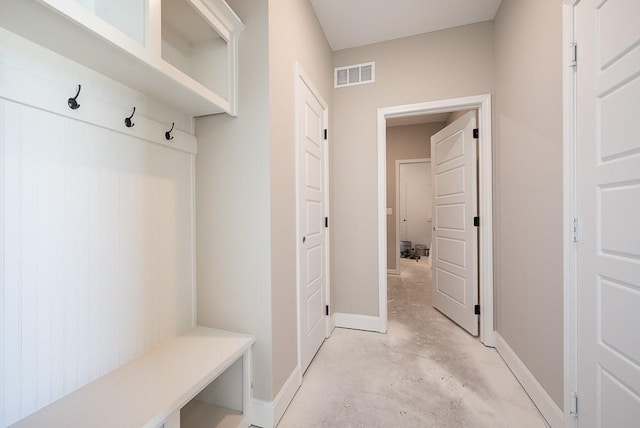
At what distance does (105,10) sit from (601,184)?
79.7 inches

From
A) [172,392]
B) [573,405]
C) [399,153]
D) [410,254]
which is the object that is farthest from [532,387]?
[410,254]

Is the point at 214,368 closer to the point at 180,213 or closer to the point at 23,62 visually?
the point at 180,213

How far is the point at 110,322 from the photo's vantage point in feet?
3.71

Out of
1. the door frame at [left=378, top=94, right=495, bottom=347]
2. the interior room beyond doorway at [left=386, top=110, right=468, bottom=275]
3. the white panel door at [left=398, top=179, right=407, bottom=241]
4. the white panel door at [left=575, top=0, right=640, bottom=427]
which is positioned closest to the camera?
the white panel door at [left=575, top=0, right=640, bottom=427]

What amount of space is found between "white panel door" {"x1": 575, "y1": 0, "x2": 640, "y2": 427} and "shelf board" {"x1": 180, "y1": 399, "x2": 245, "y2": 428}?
1.61 meters

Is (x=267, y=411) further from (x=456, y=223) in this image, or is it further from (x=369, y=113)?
(x=369, y=113)

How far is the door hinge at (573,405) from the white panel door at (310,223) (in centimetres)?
142

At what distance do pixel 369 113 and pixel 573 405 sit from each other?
8.04ft

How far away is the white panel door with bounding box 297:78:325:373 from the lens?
1837 mm

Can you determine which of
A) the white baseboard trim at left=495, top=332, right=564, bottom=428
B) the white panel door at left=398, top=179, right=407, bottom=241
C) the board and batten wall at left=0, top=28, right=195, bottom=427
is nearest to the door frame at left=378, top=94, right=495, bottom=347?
the white baseboard trim at left=495, top=332, right=564, bottom=428

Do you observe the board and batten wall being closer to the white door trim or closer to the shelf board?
the shelf board

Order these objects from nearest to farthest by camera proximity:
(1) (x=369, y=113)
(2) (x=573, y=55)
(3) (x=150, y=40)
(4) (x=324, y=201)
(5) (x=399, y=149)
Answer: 1. (3) (x=150, y=40)
2. (2) (x=573, y=55)
3. (4) (x=324, y=201)
4. (1) (x=369, y=113)
5. (5) (x=399, y=149)

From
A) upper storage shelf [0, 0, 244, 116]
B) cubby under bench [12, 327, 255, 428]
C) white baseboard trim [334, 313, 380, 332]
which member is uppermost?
upper storage shelf [0, 0, 244, 116]

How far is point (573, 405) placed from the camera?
1.24m
